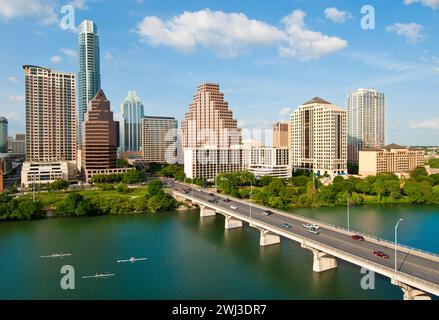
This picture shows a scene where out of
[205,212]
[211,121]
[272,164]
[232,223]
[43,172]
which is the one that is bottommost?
→ [232,223]

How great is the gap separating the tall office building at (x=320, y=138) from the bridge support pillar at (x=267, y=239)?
5327cm

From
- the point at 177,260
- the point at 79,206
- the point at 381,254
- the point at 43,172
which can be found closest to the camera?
the point at 381,254

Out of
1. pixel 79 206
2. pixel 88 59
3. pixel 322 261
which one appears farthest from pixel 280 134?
pixel 322 261

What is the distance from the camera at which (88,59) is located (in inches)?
5920

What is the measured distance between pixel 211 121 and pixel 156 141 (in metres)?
48.4

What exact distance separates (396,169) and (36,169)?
8246cm

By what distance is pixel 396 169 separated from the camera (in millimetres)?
87625

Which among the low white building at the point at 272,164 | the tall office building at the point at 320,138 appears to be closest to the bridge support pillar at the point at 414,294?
the low white building at the point at 272,164

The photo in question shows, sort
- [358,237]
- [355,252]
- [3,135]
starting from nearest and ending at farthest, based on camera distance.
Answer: [355,252] < [358,237] < [3,135]

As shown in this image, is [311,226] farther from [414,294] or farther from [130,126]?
[130,126]

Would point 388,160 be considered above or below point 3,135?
below

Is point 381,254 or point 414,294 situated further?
point 381,254

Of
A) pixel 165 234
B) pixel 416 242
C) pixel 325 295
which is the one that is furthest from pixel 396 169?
pixel 325 295

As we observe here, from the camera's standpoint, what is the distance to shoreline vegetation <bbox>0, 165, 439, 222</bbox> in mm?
49062
